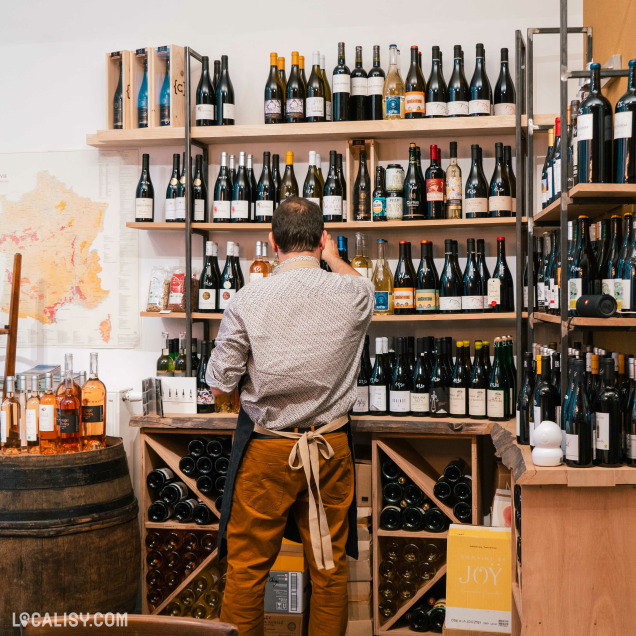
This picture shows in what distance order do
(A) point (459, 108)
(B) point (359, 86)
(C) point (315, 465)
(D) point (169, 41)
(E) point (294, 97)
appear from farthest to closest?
(D) point (169, 41)
(E) point (294, 97)
(B) point (359, 86)
(A) point (459, 108)
(C) point (315, 465)

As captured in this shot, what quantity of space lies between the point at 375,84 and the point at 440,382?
4.72 ft

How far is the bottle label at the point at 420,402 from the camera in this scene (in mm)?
3336

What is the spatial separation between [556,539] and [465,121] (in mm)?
1982

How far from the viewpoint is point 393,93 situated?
3623 millimetres

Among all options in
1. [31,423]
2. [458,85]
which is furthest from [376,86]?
[31,423]

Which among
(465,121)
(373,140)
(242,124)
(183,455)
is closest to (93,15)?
(242,124)

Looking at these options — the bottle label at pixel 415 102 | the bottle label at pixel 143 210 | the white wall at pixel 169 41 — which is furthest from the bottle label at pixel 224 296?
the bottle label at pixel 415 102

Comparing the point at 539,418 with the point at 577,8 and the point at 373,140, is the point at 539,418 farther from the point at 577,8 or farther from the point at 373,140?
the point at 577,8

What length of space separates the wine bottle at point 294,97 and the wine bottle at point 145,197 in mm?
759

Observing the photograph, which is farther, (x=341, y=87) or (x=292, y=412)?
(x=341, y=87)

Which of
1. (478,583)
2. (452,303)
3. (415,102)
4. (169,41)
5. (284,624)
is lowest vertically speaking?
(284,624)

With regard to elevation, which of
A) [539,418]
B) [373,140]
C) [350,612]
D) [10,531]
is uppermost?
[373,140]

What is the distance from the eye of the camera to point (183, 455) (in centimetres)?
359

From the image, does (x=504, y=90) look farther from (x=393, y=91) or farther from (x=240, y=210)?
(x=240, y=210)
